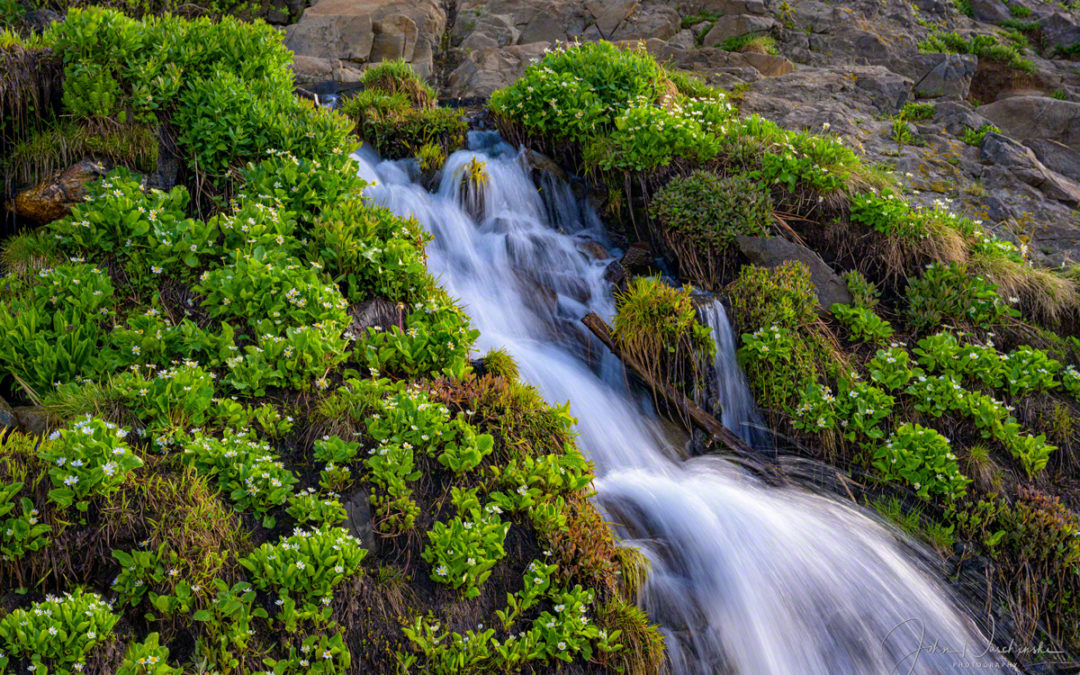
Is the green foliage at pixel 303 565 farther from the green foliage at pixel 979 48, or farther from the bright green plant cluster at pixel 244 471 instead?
the green foliage at pixel 979 48

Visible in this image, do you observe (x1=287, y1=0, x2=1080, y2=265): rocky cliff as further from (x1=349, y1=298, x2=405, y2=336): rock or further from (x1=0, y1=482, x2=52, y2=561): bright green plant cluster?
(x1=0, y1=482, x2=52, y2=561): bright green plant cluster

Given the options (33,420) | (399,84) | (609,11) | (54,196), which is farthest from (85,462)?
(609,11)

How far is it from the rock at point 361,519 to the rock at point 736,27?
11800 millimetres

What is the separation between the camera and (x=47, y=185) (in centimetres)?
626

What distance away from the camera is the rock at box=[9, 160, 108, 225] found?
20.3 ft

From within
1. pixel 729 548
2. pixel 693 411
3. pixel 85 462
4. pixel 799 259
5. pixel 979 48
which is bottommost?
pixel 729 548

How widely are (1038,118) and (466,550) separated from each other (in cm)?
1183

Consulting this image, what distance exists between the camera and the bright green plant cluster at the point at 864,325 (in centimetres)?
705

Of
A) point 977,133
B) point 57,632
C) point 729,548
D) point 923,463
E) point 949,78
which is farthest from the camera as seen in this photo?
point 949,78

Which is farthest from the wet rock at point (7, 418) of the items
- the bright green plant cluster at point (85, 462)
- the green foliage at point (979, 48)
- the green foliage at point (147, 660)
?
the green foliage at point (979, 48)

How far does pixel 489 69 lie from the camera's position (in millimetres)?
12234

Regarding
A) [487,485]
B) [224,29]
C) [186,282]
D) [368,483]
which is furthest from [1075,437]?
[224,29]

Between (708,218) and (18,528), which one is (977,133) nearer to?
(708,218)

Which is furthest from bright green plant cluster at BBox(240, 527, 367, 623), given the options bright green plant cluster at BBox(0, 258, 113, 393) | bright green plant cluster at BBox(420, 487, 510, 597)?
bright green plant cluster at BBox(0, 258, 113, 393)
